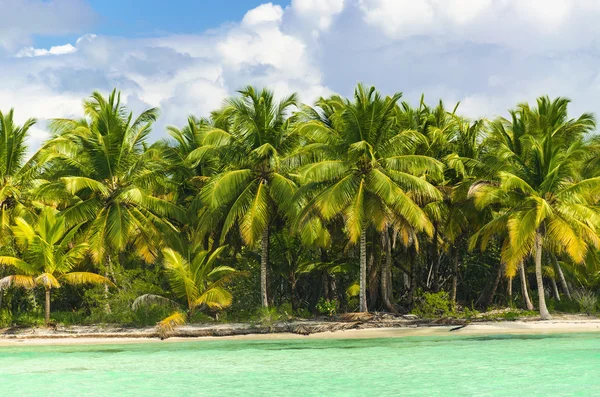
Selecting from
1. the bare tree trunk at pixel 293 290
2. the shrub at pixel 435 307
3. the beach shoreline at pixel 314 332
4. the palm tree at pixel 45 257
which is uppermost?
the palm tree at pixel 45 257

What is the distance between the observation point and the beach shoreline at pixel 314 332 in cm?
2172

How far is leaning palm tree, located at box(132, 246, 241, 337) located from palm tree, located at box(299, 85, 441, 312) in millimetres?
3845

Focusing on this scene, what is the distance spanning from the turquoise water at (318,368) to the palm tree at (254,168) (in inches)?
187

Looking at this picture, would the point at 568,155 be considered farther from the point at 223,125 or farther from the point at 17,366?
the point at 17,366

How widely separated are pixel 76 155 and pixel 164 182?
354 cm

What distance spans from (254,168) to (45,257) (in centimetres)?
786

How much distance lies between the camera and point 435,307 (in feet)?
82.0

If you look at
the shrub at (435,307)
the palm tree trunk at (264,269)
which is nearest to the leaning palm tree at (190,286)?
the palm tree trunk at (264,269)

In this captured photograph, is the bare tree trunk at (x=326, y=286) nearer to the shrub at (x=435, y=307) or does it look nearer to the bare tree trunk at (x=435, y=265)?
the shrub at (x=435, y=307)

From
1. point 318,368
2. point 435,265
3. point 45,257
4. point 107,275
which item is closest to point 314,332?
point 318,368

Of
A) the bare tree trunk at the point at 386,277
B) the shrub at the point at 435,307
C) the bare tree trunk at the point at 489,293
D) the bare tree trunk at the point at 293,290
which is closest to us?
the shrub at the point at 435,307

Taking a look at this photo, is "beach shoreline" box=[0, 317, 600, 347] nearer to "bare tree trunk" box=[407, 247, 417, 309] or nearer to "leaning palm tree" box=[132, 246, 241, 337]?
"leaning palm tree" box=[132, 246, 241, 337]

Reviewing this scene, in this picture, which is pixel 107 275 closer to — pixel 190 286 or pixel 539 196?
pixel 190 286

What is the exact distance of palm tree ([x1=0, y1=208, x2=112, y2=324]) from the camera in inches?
904
